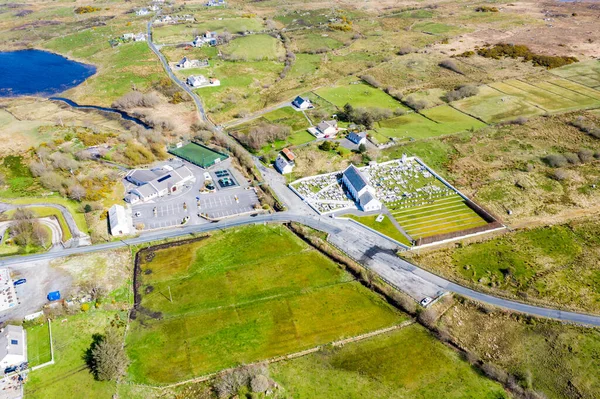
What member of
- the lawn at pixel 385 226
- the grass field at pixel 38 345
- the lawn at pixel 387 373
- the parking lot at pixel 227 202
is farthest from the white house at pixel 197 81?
the lawn at pixel 387 373

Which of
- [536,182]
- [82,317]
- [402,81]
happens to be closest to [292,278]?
[82,317]

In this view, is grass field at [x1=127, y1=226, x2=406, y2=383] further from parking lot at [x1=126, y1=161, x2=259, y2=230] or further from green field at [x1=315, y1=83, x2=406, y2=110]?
green field at [x1=315, y1=83, x2=406, y2=110]

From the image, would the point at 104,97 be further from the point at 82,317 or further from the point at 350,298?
the point at 350,298

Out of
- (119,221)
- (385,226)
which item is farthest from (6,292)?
(385,226)

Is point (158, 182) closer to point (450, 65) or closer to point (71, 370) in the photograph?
point (71, 370)

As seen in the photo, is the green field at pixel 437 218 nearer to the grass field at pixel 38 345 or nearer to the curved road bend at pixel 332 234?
the curved road bend at pixel 332 234

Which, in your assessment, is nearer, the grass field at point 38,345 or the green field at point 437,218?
the grass field at point 38,345
